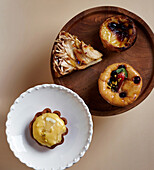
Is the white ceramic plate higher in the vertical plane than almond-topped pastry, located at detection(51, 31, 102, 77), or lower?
lower

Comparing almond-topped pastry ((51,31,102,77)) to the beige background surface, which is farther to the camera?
the beige background surface

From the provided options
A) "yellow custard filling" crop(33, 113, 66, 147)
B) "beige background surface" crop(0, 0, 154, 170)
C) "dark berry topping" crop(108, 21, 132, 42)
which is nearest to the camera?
"yellow custard filling" crop(33, 113, 66, 147)

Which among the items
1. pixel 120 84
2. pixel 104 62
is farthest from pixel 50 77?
pixel 120 84

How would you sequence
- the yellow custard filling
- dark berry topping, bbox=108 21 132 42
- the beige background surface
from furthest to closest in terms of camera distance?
1. the beige background surface
2. dark berry topping, bbox=108 21 132 42
3. the yellow custard filling

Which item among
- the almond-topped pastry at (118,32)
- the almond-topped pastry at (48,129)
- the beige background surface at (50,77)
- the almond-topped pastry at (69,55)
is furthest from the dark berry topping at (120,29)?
the almond-topped pastry at (48,129)

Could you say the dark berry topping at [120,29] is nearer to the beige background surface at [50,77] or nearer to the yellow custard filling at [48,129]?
the beige background surface at [50,77]

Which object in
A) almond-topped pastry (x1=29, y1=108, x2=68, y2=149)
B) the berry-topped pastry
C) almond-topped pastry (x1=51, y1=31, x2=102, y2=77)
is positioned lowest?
almond-topped pastry (x1=29, y1=108, x2=68, y2=149)

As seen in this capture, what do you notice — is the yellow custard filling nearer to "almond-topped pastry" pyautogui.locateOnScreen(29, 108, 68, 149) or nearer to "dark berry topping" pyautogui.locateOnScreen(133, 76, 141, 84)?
"almond-topped pastry" pyautogui.locateOnScreen(29, 108, 68, 149)

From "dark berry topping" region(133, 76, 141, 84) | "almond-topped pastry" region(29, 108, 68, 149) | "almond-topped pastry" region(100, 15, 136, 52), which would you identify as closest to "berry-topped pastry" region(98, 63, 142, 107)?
"dark berry topping" region(133, 76, 141, 84)
